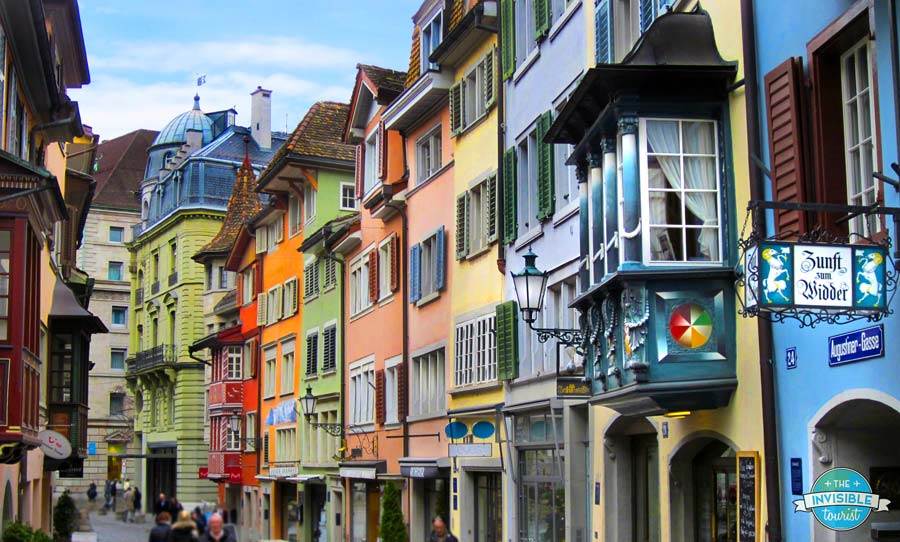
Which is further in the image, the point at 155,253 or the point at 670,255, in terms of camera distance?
the point at 155,253

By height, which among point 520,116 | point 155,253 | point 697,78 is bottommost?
point 697,78

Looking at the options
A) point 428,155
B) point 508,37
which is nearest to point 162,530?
point 508,37

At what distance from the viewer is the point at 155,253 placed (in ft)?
271

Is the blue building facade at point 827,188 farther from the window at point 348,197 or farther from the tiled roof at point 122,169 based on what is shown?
the tiled roof at point 122,169

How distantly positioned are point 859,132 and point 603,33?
7.78 m

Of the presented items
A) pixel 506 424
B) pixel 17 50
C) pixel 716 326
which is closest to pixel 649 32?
pixel 716 326

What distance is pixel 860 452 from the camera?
14078 mm

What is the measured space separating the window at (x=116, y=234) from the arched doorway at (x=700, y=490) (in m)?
82.8

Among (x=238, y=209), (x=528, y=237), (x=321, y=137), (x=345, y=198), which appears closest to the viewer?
(x=528, y=237)

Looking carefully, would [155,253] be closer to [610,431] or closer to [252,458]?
[252,458]

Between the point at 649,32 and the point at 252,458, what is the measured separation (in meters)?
41.2

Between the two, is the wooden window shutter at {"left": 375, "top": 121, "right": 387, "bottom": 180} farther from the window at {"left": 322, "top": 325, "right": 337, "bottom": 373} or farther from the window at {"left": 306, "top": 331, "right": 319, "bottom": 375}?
the window at {"left": 306, "top": 331, "right": 319, "bottom": 375}
